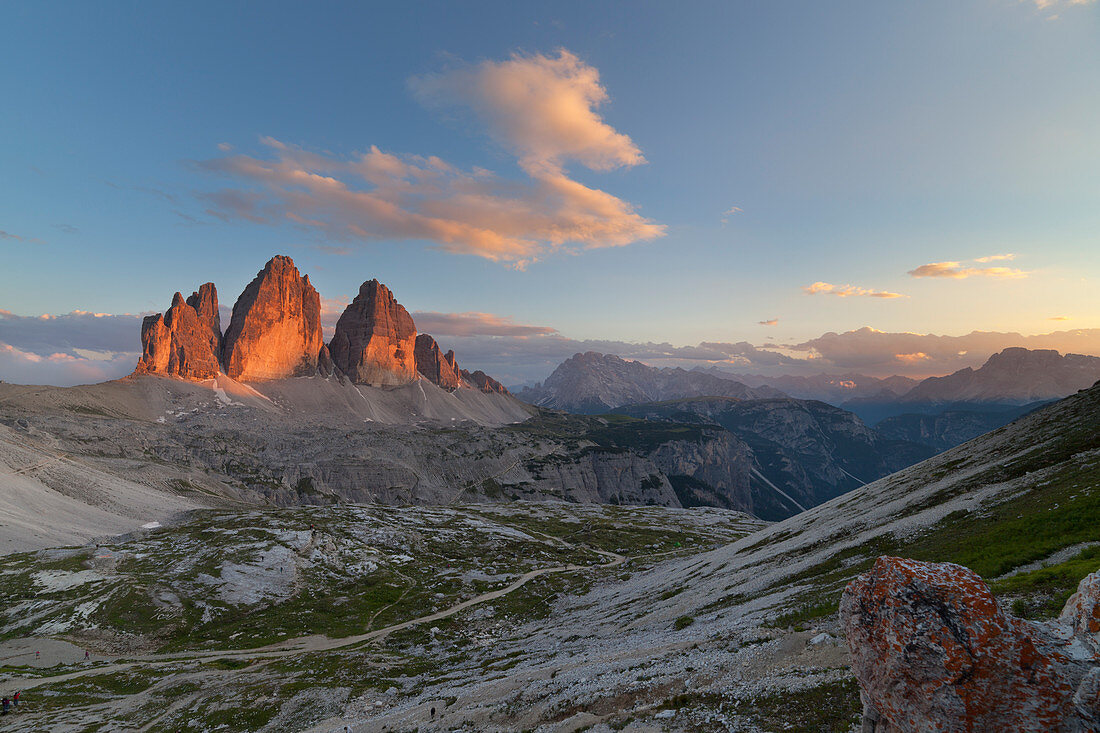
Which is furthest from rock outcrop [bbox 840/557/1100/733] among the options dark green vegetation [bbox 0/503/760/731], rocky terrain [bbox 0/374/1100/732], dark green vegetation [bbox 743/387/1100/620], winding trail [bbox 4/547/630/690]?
winding trail [bbox 4/547/630/690]

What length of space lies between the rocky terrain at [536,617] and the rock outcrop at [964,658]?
98 millimetres

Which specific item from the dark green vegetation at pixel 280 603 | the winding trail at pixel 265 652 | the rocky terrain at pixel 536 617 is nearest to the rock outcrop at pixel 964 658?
the rocky terrain at pixel 536 617

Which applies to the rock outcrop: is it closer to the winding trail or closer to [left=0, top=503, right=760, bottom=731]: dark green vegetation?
[left=0, top=503, right=760, bottom=731]: dark green vegetation

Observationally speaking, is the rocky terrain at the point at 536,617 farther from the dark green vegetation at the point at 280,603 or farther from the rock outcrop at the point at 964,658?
the dark green vegetation at the point at 280,603

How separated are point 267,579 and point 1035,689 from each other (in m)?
117

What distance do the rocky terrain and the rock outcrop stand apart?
10cm

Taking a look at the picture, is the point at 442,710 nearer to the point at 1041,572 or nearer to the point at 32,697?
the point at 1041,572

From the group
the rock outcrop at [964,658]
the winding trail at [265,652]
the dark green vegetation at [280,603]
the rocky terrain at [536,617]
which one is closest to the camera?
the rock outcrop at [964,658]

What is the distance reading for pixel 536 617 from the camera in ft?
252

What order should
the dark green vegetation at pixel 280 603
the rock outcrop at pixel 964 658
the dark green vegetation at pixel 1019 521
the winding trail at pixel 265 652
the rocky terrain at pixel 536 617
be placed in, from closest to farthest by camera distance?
1. the rock outcrop at pixel 964 658
2. the rocky terrain at pixel 536 617
3. the dark green vegetation at pixel 1019 521
4. the dark green vegetation at pixel 280 603
5. the winding trail at pixel 265 652

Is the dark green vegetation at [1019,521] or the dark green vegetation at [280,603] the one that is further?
the dark green vegetation at [280,603]

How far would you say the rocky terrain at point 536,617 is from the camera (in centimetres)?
2186

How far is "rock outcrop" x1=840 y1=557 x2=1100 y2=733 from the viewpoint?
10.8 m

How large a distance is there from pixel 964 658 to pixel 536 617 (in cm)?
7549
